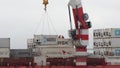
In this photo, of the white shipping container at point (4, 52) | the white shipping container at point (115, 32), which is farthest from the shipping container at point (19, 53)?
the white shipping container at point (115, 32)

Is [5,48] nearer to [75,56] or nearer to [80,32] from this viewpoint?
[75,56]

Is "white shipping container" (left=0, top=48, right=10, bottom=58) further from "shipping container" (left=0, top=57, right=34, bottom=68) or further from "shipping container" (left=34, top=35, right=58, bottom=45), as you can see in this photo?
"shipping container" (left=34, top=35, right=58, bottom=45)

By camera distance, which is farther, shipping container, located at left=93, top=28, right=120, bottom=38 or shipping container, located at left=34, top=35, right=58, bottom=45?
shipping container, located at left=34, top=35, right=58, bottom=45

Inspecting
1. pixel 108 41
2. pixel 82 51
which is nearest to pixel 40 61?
pixel 82 51

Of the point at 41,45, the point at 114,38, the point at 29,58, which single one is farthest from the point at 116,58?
the point at 29,58

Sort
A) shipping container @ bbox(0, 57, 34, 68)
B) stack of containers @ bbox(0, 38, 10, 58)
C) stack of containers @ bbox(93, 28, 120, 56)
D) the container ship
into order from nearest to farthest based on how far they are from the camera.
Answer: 1. shipping container @ bbox(0, 57, 34, 68)
2. the container ship
3. stack of containers @ bbox(0, 38, 10, 58)
4. stack of containers @ bbox(93, 28, 120, 56)

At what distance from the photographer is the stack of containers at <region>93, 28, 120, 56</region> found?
86637mm

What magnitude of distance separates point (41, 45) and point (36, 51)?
499cm

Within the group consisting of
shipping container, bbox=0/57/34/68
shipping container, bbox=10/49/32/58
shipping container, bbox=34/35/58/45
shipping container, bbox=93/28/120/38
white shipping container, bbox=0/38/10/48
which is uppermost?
shipping container, bbox=93/28/120/38

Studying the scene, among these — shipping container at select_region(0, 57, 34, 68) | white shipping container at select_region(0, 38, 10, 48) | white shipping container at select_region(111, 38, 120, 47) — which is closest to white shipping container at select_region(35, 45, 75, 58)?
white shipping container at select_region(111, 38, 120, 47)

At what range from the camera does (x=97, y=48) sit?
93.4 metres

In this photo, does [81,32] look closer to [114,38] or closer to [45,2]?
[45,2]

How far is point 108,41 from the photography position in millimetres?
87938

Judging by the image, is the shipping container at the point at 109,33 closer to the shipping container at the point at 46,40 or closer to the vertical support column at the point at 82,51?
the shipping container at the point at 46,40
